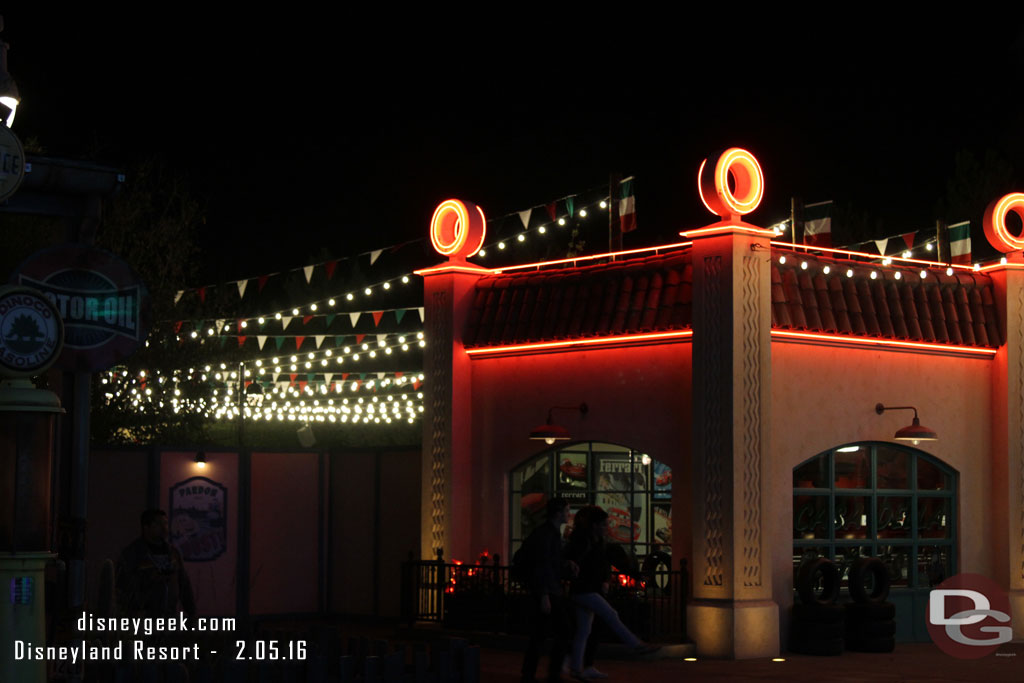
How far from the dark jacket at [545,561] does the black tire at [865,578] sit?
5365mm

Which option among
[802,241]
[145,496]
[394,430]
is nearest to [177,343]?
[145,496]

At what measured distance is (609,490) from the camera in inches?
723

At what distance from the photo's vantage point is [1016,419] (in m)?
18.9

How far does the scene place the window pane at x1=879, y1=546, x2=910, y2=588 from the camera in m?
18.3

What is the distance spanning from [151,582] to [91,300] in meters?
3.12

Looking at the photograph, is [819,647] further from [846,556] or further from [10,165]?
[10,165]

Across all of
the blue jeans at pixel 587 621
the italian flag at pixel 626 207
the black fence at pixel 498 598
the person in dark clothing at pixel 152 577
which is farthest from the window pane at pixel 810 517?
the person in dark clothing at pixel 152 577

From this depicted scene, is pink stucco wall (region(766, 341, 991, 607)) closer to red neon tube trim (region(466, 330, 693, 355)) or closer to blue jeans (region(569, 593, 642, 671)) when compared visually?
red neon tube trim (region(466, 330, 693, 355))

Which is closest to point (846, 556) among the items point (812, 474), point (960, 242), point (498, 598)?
point (812, 474)

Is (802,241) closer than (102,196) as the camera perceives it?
No

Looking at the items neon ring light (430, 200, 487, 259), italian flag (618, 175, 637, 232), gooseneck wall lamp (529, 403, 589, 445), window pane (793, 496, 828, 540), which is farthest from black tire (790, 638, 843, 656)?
neon ring light (430, 200, 487, 259)

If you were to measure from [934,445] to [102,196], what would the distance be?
1214 centimetres

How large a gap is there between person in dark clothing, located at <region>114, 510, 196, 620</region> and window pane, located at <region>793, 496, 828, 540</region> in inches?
324

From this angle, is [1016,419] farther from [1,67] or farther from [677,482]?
[1,67]
